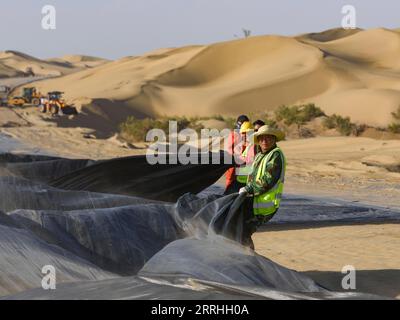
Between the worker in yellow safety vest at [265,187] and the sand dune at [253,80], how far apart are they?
29.7m

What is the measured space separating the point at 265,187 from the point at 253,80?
169 feet

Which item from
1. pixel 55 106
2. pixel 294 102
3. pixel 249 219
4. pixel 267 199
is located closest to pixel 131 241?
pixel 249 219

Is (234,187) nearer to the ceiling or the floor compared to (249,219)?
nearer to the floor

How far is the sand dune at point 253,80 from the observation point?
44047 millimetres

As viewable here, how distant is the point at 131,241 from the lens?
25.6ft

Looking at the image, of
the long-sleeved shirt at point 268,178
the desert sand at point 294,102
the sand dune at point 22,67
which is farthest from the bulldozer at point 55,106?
the sand dune at point 22,67

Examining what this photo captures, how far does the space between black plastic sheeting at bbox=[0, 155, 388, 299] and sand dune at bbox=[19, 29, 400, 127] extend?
27292 millimetres

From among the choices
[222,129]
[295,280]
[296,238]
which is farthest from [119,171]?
[222,129]

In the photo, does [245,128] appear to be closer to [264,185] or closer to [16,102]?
[264,185]

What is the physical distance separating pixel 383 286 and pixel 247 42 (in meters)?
62.1

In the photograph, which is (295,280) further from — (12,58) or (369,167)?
(12,58)

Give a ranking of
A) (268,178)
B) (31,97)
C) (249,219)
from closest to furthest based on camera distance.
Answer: (268,178), (249,219), (31,97)

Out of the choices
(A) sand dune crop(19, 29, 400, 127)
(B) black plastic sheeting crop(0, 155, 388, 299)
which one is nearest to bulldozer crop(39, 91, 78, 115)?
(A) sand dune crop(19, 29, 400, 127)

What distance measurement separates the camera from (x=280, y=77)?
57375mm
